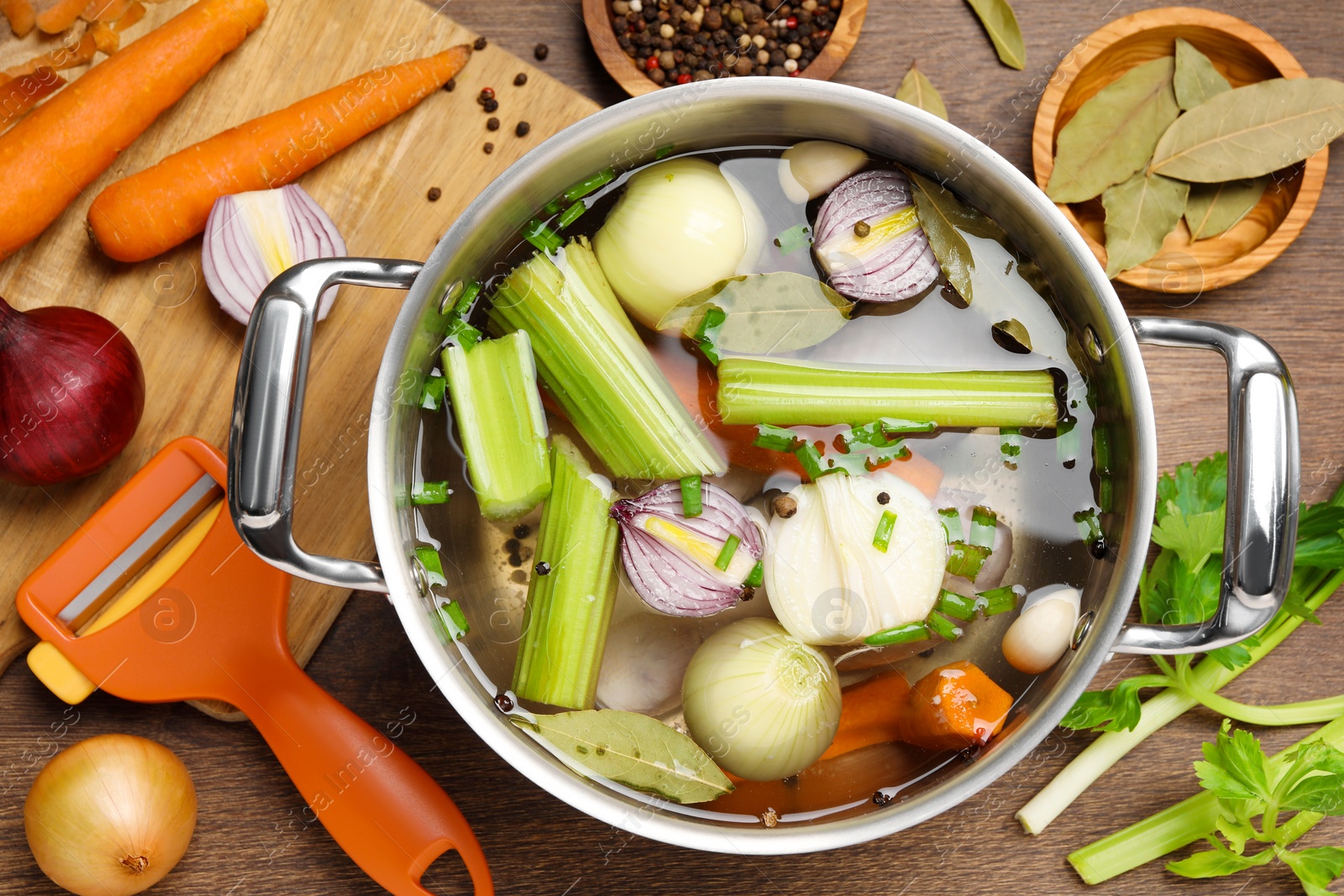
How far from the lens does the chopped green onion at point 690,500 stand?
0.87m

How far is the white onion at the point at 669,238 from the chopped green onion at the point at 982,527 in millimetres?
350

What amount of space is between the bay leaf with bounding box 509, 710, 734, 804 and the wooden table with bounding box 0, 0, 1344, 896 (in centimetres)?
21

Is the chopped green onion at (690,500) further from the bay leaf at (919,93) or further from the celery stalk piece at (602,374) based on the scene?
the bay leaf at (919,93)

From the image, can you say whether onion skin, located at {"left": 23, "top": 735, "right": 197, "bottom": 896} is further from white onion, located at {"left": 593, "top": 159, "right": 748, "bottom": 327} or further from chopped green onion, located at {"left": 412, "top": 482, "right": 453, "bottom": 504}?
white onion, located at {"left": 593, "top": 159, "right": 748, "bottom": 327}

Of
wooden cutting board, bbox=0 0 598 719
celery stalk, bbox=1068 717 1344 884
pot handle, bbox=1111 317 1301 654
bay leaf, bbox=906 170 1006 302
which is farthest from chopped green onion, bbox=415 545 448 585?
celery stalk, bbox=1068 717 1344 884

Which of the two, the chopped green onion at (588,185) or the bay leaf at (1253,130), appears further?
the bay leaf at (1253,130)

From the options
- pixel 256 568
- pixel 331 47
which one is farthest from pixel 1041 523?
pixel 331 47

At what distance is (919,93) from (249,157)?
79 centimetres

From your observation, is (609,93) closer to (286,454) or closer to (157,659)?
(286,454)

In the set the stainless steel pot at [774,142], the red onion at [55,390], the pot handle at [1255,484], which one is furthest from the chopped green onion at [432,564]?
the pot handle at [1255,484]

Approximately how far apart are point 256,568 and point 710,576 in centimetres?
51

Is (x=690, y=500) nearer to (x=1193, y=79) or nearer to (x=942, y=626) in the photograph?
(x=942, y=626)

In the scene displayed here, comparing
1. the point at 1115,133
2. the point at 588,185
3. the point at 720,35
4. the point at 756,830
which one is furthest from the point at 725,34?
the point at 756,830

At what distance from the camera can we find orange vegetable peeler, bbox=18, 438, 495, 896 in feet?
3.21
